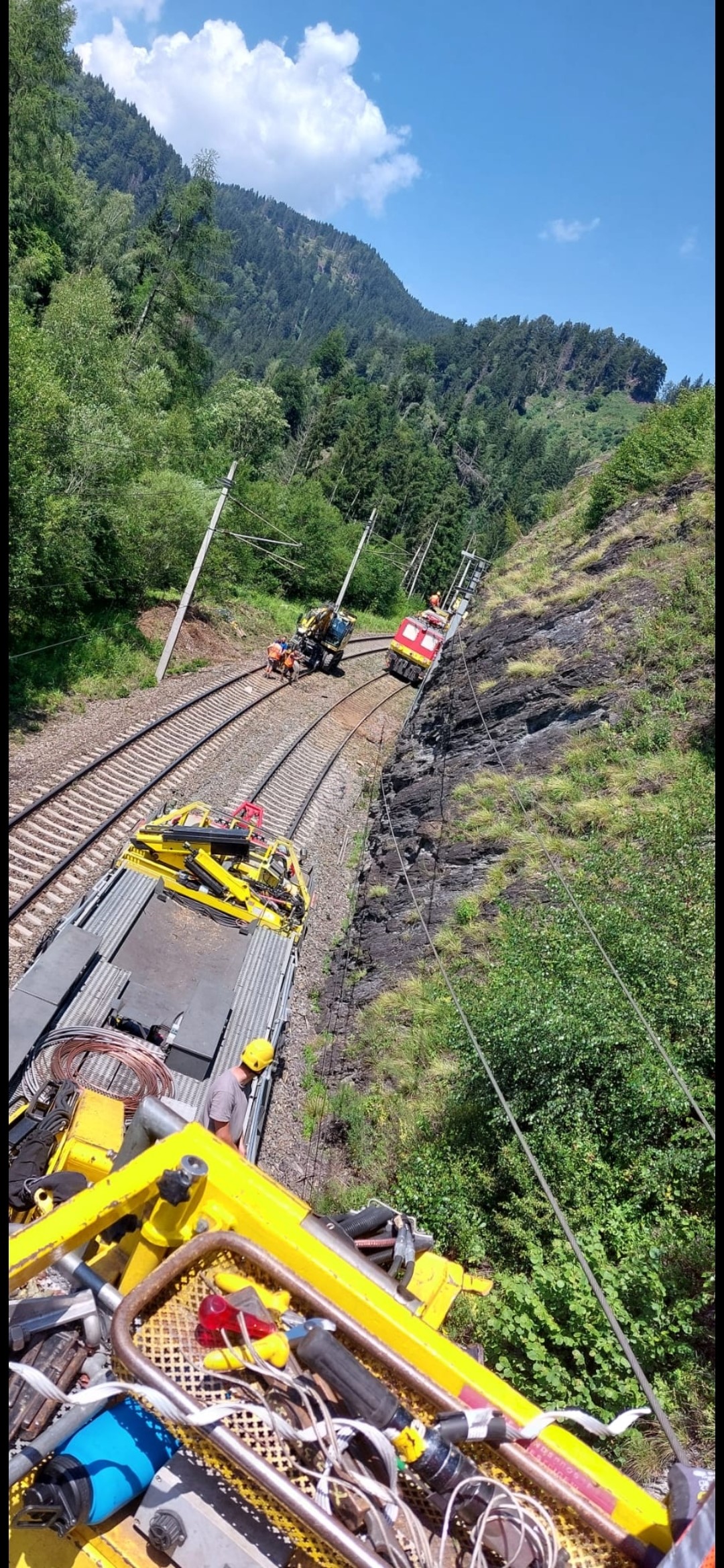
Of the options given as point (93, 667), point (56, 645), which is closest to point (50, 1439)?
point (56, 645)

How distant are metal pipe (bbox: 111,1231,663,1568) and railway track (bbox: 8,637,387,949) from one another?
7869mm

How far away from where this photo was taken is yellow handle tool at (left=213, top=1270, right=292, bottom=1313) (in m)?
2.54

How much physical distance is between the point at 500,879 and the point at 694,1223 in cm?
666

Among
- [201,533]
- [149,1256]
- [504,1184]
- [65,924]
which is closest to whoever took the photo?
[149,1256]

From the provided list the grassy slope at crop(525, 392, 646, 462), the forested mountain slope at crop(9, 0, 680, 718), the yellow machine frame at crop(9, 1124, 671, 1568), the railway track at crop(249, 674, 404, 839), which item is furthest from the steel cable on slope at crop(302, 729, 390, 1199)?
the grassy slope at crop(525, 392, 646, 462)

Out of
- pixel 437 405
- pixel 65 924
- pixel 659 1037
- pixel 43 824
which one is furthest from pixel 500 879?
pixel 437 405

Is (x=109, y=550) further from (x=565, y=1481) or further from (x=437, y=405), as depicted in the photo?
(x=437, y=405)

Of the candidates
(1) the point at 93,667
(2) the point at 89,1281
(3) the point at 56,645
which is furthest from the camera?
(1) the point at 93,667

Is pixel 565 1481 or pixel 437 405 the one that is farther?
pixel 437 405

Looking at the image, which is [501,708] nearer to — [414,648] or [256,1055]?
[256,1055]

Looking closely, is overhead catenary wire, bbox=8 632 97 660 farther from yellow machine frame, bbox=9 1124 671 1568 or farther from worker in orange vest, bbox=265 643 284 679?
yellow machine frame, bbox=9 1124 671 1568

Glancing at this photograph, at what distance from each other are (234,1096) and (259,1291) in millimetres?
3522

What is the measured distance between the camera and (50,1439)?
221 cm

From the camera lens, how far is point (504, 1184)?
8.18 meters
